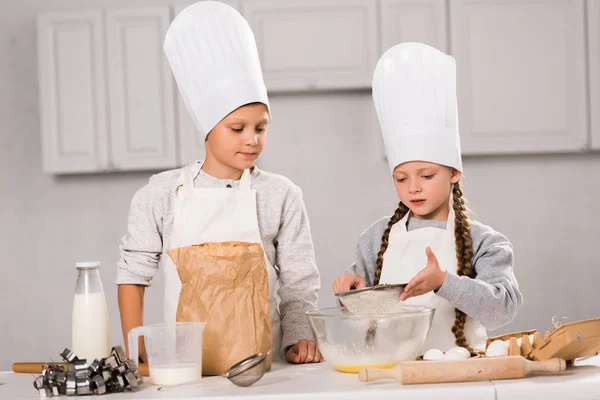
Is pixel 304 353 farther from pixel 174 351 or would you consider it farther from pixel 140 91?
pixel 140 91

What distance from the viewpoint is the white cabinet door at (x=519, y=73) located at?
3.24 metres

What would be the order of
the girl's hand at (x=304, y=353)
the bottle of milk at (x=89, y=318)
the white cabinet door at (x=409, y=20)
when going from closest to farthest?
the bottle of milk at (x=89, y=318) < the girl's hand at (x=304, y=353) < the white cabinet door at (x=409, y=20)

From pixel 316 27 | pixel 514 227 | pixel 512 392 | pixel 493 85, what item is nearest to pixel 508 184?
pixel 514 227

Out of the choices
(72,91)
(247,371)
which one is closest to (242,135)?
(247,371)

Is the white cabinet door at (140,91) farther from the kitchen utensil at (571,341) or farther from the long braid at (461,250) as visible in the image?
the kitchen utensil at (571,341)

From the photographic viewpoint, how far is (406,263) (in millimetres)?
1762

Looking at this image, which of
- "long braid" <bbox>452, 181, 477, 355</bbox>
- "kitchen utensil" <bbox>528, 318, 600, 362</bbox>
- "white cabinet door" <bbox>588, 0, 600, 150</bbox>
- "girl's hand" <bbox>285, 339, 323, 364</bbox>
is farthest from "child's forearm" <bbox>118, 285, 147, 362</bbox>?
"white cabinet door" <bbox>588, 0, 600, 150</bbox>

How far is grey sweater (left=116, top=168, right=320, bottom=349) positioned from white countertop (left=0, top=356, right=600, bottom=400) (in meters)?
0.44

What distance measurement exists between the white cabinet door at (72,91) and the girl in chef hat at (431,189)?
1.87 metres

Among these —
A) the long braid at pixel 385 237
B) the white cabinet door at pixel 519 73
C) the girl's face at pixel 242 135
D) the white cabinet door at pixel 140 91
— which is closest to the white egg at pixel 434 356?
the long braid at pixel 385 237

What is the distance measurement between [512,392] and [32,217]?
2.78 m

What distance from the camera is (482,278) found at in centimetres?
161

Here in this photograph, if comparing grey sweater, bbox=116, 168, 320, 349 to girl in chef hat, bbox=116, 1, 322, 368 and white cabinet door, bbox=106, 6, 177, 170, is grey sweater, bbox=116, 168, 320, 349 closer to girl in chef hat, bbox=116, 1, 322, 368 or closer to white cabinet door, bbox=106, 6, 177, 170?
girl in chef hat, bbox=116, 1, 322, 368

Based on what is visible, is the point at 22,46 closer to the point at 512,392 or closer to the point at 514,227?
the point at 514,227
